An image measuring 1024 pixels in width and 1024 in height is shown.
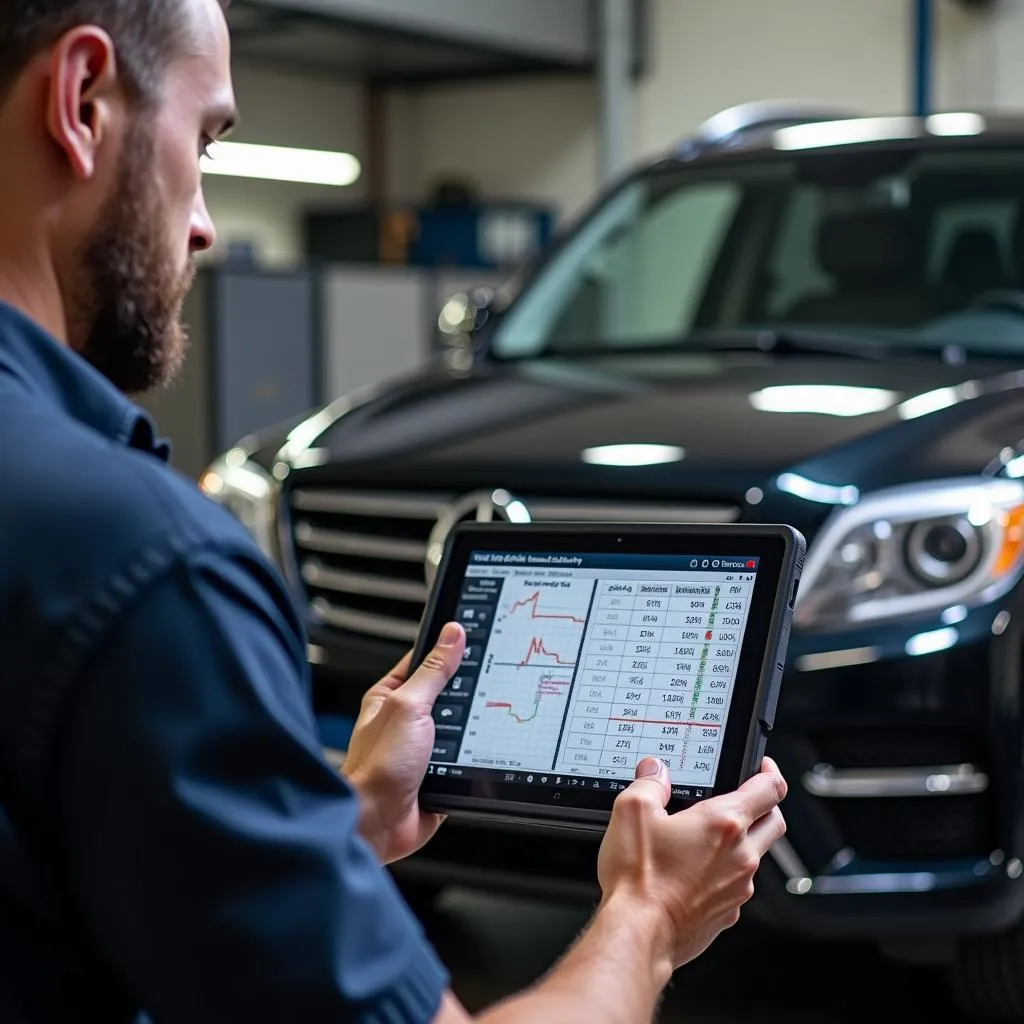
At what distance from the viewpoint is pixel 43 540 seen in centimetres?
87

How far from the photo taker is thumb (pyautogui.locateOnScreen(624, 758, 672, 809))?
50.0 inches

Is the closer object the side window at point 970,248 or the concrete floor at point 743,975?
the concrete floor at point 743,975

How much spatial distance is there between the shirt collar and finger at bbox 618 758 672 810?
46 cm

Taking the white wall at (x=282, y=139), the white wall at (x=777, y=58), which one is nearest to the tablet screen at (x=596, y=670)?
the white wall at (x=777, y=58)

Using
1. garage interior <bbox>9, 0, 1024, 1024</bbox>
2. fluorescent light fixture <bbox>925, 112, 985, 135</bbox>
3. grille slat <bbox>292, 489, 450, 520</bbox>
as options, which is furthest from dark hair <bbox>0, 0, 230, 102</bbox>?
fluorescent light fixture <bbox>925, 112, 985, 135</bbox>

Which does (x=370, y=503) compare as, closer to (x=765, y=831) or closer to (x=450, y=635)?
(x=450, y=635)

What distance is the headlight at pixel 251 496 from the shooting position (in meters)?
3.20

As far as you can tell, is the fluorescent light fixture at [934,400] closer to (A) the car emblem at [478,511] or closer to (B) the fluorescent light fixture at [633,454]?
(B) the fluorescent light fixture at [633,454]

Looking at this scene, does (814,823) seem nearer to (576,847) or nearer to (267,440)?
(576,847)

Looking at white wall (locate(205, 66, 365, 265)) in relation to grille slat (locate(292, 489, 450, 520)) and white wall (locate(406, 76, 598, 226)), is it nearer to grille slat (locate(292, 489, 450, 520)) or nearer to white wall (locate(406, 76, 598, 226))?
white wall (locate(406, 76, 598, 226))

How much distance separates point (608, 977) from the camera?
110cm

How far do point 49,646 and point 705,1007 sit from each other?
2.45 meters

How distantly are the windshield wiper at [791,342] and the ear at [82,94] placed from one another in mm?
2367

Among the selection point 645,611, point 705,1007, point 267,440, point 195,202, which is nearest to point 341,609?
point 267,440
